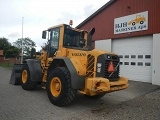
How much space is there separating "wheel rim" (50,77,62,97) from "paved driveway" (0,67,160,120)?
1.42ft

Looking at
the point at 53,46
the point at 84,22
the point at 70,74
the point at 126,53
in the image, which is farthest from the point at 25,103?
the point at 84,22

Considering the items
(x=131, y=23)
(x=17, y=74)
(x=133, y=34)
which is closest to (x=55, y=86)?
(x=17, y=74)

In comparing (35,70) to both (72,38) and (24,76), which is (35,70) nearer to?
(24,76)

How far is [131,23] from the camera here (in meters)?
14.7

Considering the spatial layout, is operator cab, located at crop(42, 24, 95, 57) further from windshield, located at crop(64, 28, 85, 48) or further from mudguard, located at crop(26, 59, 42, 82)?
mudguard, located at crop(26, 59, 42, 82)

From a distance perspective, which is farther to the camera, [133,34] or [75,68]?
[133,34]

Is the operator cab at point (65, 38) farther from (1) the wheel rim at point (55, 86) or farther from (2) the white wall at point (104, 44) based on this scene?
(2) the white wall at point (104, 44)

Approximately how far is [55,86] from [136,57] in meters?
7.83

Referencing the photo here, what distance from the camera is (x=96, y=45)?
17.4 metres

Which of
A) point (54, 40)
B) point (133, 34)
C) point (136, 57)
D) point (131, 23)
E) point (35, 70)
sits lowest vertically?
point (35, 70)

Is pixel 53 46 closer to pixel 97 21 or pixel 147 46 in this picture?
pixel 147 46

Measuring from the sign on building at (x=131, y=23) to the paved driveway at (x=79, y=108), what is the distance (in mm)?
5336

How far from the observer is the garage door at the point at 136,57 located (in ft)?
44.8

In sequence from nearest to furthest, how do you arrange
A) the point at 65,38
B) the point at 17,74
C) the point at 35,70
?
the point at 65,38 < the point at 35,70 < the point at 17,74
